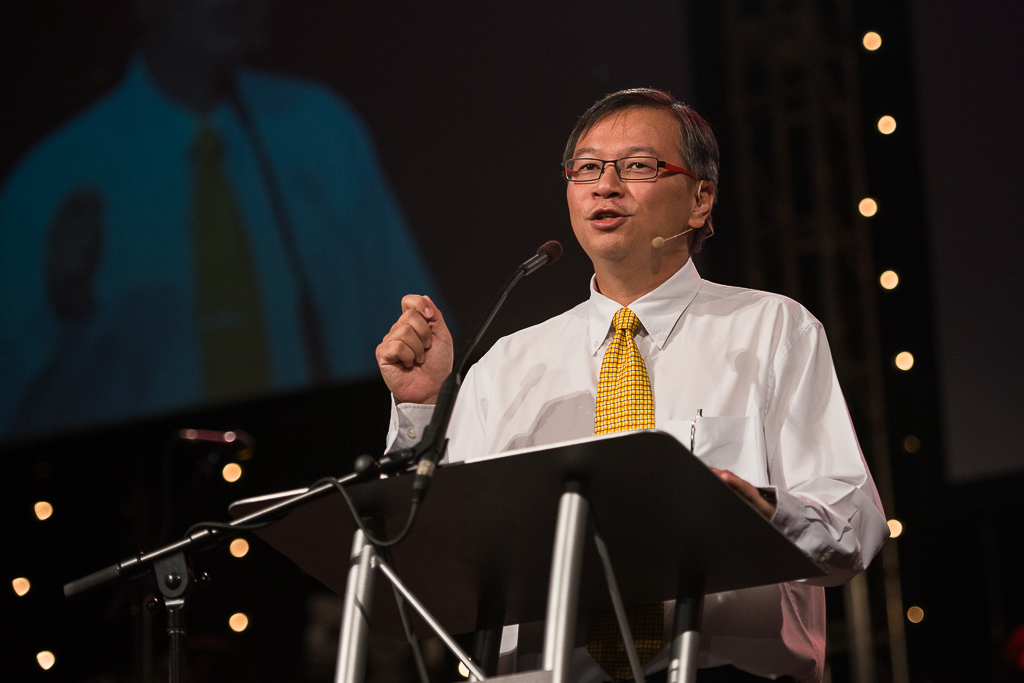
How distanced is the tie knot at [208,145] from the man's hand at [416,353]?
7.37 ft

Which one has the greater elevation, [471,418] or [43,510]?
[471,418]

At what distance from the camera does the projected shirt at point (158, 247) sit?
3.45m

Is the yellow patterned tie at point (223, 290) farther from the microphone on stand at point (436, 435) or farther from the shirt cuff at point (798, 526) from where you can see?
the shirt cuff at point (798, 526)

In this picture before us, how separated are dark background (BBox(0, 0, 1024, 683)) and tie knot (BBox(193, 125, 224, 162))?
1.07 feet

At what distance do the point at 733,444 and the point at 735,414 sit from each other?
7 cm

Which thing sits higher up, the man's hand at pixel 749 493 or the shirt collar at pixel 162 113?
the shirt collar at pixel 162 113

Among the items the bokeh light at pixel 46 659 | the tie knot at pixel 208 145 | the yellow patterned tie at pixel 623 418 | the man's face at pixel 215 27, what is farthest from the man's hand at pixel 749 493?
the bokeh light at pixel 46 659

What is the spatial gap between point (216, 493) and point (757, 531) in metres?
3.11

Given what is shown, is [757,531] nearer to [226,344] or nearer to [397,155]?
[397,155]

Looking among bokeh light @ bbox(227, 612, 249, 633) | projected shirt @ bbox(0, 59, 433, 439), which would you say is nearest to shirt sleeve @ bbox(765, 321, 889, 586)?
projected shirt @ bbox(0, 59, 433, 439)

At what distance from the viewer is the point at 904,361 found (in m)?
2.79

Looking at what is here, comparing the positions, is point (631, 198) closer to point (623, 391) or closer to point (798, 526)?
point (623, 391)

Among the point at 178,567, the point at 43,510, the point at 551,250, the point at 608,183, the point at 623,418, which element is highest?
the point at 608,183

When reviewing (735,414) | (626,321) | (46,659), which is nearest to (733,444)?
(735,414)
